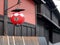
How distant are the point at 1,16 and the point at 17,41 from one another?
63.7 inches

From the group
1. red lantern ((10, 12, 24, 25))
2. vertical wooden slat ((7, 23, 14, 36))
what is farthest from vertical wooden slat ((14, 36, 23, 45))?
vertical wooden slat ((7, 23, 14, 36))

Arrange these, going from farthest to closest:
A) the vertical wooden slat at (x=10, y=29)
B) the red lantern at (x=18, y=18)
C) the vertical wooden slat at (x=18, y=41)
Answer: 1. the vertical wooden slat at (x=10, y=29)
2. the red lantern at (x=18, y=18)
3. the vertical wooden slat at (x=18, y=41)

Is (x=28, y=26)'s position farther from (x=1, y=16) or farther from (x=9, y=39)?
(x=9, y=39)

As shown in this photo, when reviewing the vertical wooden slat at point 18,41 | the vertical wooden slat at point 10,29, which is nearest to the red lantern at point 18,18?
the vertical wooden slat at point 18,41

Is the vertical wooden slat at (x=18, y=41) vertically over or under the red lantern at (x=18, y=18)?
under

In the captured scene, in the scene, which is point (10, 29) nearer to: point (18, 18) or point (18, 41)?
point (18, 18)

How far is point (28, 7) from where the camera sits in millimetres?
12164

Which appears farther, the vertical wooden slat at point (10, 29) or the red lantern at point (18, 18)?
the vertical wooden slat at point (10, 29)

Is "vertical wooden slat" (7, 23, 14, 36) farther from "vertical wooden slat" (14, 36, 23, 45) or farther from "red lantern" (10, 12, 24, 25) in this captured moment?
"vertical wooden slat" (14, 36, 23, 45)

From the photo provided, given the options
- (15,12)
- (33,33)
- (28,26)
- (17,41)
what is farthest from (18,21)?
(33,33)

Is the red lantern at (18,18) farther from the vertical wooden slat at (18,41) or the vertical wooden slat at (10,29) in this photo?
the vertical wooden slat at (10,29)

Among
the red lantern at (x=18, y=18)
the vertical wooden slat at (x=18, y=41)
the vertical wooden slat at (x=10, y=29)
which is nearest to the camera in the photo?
the vertical wooden slat at (x=18, y=41)

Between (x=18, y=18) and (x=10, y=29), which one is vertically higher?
(x=18, y=18)

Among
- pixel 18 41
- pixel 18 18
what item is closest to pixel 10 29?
pixel 18 18
